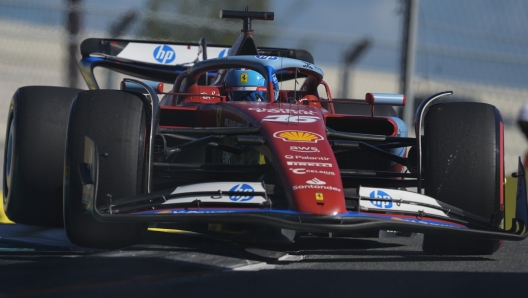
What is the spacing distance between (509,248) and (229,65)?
197 centimetres

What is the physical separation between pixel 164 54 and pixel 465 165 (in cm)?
424

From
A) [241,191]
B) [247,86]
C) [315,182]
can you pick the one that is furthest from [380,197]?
[247,86]

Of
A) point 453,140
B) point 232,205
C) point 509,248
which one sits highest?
point 453,140

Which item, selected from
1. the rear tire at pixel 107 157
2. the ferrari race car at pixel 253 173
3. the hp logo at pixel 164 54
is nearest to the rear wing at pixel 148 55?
the hp logo at pixel 164 54

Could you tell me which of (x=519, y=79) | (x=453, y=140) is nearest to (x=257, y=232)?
(x=453, y=140)

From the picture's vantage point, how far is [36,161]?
194 inches

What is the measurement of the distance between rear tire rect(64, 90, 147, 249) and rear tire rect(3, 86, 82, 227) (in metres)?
0.83

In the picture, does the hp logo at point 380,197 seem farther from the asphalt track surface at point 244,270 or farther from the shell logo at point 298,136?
the shell logo at point 298,136

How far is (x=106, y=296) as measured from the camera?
10.1ft

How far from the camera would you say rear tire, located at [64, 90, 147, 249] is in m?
4.03

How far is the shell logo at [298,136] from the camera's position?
4.16 metres

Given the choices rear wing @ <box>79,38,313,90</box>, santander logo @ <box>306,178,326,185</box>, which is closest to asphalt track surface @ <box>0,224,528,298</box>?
santander logo @ <box>306,178,326,185</box>

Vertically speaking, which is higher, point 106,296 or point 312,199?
point 312,199

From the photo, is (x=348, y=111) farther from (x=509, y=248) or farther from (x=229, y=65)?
(x=509, y=248)
